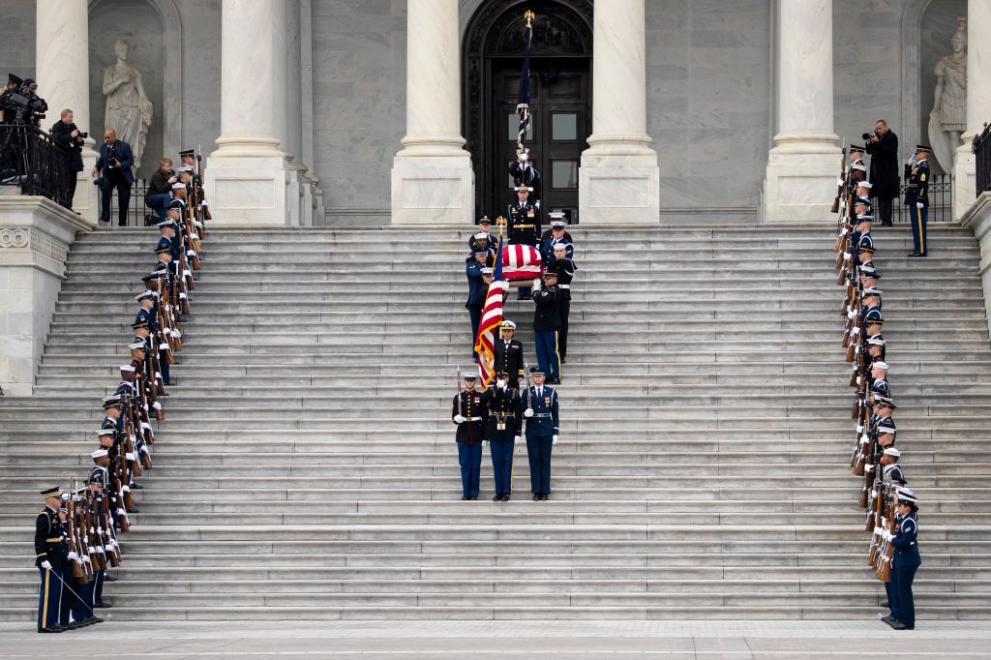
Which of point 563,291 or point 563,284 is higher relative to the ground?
point 563,284

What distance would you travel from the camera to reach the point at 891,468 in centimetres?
3094

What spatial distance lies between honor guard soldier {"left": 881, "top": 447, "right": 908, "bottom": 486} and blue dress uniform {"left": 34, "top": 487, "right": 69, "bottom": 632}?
11.2 metres

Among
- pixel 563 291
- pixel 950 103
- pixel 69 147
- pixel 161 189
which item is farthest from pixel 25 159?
pixel 950 103

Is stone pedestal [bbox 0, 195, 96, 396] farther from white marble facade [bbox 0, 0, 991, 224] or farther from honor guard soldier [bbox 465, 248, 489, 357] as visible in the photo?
white marble facade [bbox 0, 0, 991, 224]

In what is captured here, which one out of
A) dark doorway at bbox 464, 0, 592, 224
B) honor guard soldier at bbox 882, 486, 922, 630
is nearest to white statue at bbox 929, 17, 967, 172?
dark doorway at bbox 464, 0, 592, 224

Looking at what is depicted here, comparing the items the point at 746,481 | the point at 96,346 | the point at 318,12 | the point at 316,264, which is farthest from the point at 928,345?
the point at 318,12

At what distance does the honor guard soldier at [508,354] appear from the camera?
3491 centimetres

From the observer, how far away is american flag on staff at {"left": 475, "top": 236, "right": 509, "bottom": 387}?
116 ft

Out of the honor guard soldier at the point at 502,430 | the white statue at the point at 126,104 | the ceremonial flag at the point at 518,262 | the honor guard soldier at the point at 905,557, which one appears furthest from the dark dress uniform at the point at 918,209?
the white statue at the point at 126,104

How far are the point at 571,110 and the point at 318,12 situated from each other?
6.31 metres

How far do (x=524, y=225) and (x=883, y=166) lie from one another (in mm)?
7377

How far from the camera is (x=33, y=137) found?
40.2 metres

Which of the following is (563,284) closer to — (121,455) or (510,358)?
(510,358)

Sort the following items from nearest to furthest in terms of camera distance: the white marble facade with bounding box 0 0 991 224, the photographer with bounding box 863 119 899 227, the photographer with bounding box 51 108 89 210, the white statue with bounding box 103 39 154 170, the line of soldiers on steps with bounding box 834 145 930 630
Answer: the line of soldiers on steps with bounding box 834 145 930 630, the photographer with bounding box 51 108 89 210, the photographer with bounding box 863 119 899 227, the white marble facade with bounding box 0 0 991 224, the white statue with bounding box 103 39 154 170
